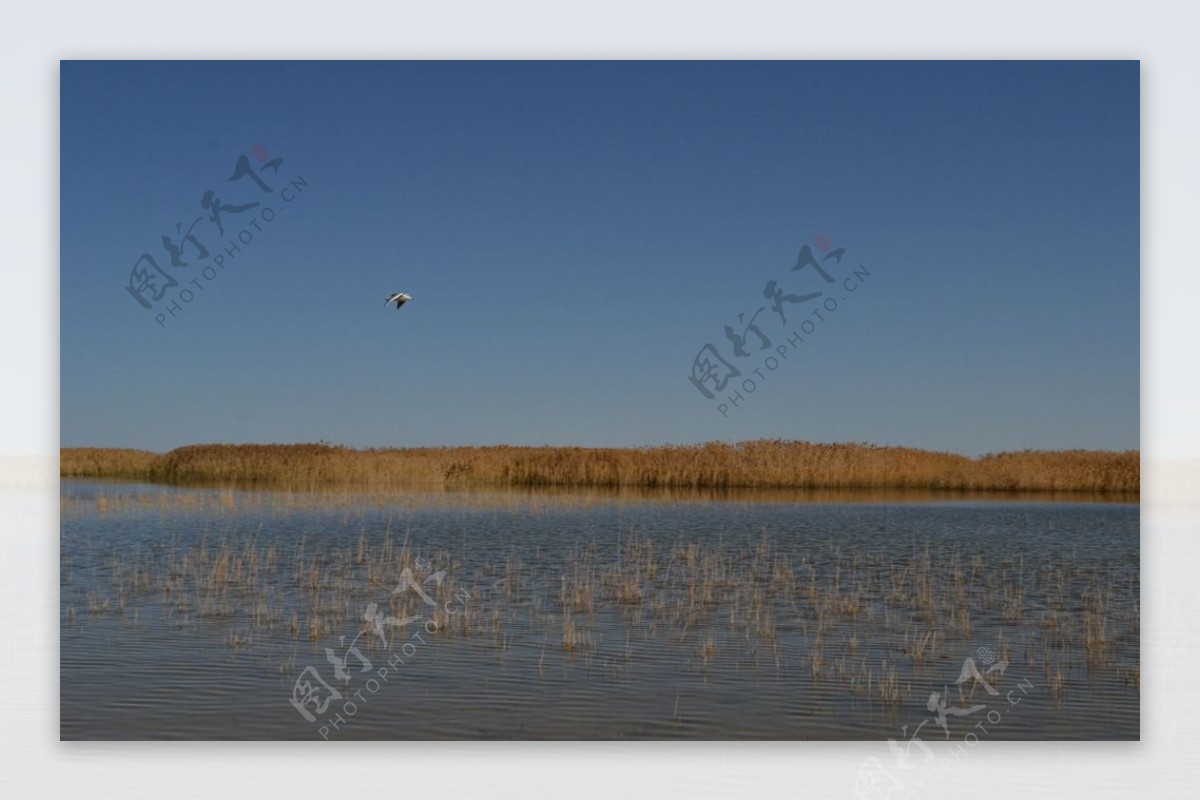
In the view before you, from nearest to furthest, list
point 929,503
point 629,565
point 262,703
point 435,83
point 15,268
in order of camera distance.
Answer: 1. point 262,703
2. point 15,268
3. point 435,83
4. point 629,565
5. point 929,503

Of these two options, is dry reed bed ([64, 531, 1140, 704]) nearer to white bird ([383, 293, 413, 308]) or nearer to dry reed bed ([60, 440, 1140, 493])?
dry reed bed ([60, 440, 1140, 493])

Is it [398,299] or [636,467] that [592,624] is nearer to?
[398,299]

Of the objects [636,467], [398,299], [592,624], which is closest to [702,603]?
[592,624]

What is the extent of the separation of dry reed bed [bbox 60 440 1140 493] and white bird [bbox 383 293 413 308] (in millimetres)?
1983

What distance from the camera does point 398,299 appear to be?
1088 cm

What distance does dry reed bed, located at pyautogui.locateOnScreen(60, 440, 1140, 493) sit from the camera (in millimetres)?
11891

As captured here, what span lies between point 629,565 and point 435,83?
4532 mm

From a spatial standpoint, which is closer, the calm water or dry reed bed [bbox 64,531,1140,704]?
the calm water

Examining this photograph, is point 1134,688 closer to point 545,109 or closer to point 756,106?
point 756,106

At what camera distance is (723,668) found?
27.9 feet

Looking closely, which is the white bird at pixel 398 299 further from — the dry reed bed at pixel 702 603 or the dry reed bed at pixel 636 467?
the dry reed bed at pixel 702 603

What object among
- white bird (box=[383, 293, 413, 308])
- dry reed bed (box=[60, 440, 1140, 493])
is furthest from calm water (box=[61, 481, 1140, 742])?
white bird (box=[383, 293, 413, 308])

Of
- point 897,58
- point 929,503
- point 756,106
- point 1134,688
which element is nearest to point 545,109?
point 756,106

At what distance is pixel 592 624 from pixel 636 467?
758cm
